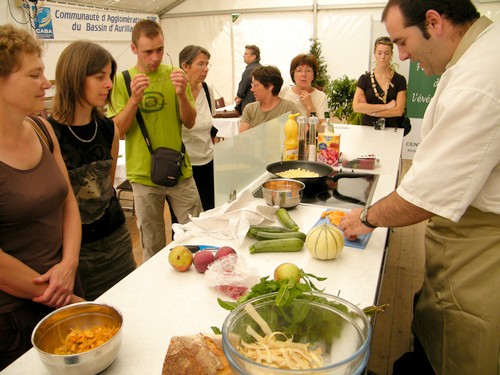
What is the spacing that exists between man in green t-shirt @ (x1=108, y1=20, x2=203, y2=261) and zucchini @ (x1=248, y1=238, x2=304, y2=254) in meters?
1.19

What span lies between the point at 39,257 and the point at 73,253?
0.12m

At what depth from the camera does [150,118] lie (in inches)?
100.0

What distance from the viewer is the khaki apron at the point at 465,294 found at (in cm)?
127

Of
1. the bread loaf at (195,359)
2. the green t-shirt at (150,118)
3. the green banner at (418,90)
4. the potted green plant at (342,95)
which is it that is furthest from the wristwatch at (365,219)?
the green banner at (418,90)

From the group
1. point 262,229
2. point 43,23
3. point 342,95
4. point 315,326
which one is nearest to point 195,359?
point 315,326

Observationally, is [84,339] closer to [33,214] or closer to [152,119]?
[33,214]

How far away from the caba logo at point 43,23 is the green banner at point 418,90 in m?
5.58

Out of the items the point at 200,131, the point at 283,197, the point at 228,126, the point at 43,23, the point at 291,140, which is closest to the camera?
the point at 283,197

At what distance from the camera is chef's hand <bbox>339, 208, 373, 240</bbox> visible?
1.62 m

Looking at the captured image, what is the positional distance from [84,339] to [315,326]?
0.60 metres

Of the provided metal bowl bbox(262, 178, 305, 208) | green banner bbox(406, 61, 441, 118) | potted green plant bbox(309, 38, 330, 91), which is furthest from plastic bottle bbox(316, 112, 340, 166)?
potted green plant bbox(309, 38, 330, 91)

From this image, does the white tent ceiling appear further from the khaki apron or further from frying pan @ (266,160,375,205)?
the khaki apron

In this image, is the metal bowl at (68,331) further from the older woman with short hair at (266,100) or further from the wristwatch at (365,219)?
the older woman with short hair at (266,100)

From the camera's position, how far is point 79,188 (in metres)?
1.81
